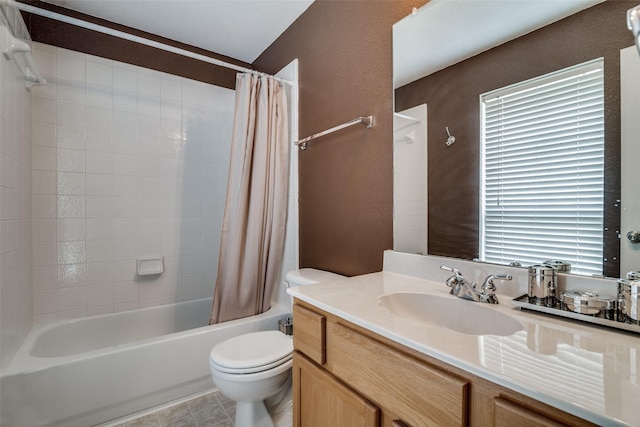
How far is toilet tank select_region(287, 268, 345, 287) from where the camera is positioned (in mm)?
1645

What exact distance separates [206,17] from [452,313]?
240 cm

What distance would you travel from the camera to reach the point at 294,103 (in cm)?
213

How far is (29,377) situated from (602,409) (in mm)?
2016

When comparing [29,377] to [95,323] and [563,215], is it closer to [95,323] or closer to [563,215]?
[95,323]

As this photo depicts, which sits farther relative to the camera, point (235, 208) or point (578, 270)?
point (235, 208)

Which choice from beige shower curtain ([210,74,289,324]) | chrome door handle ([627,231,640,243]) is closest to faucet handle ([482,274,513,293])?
chrome door handle ([627,231,640,243])

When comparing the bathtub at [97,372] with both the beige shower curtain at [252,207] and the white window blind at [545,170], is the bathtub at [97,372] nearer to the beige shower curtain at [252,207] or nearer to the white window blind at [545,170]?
the beige shower curtain at [252,207]

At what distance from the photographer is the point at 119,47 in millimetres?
2186

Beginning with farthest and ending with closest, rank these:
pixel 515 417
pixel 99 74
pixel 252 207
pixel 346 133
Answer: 1. pixel 99 74
2. pixel 252 207
3. pixel 346 133
4. pixel 515 417

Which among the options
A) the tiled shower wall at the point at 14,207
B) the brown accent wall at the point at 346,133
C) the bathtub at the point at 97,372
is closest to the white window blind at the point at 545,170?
the brown accent wall at the point at 346,133

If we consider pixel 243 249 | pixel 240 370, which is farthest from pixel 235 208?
pixel 240 370

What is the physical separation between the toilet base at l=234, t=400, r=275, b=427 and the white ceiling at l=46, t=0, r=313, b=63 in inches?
93.8

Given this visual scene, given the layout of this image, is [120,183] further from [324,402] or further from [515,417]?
[515,417]

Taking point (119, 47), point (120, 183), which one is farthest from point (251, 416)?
point (119, 47)
